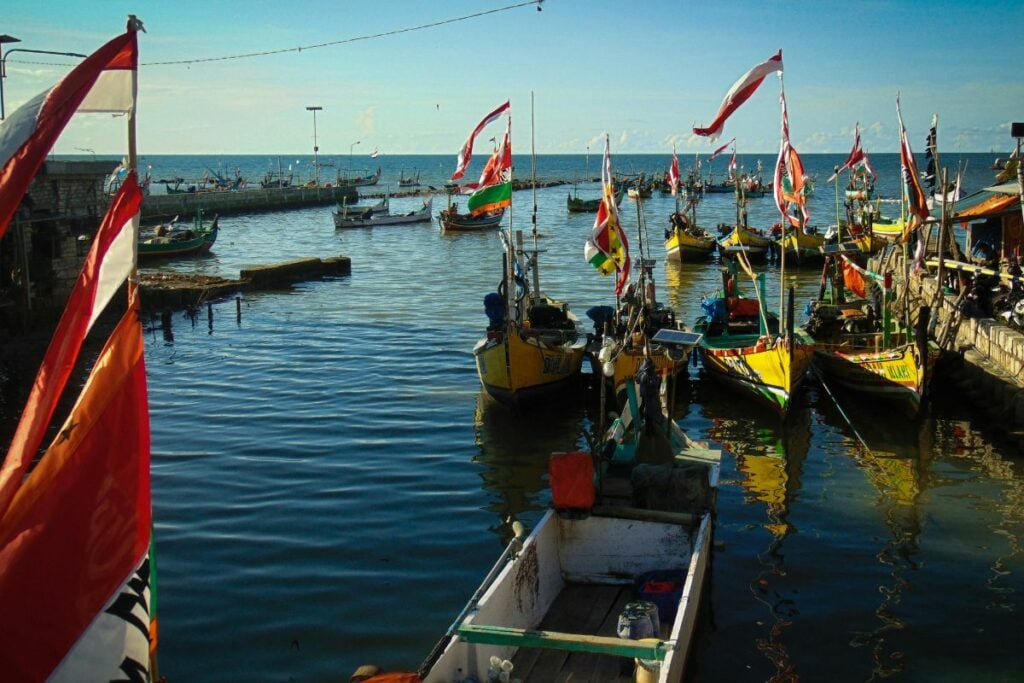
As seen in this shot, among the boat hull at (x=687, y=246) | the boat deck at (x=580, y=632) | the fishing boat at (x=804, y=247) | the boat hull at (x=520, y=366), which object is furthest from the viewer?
the boat hull at (x=687, y=246)

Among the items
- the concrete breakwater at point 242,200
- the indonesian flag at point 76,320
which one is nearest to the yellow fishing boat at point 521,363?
the indonesian flag at point 76,320

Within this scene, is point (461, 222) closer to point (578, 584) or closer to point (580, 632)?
point (578, 584)

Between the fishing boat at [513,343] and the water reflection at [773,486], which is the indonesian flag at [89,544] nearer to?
the water reflection at [773,486]

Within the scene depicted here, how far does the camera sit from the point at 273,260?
5062 centimetres

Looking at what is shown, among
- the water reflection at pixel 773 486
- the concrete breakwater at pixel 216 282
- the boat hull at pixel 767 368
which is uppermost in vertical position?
the concrete breakwater at pixel 216 282

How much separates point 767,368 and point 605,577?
9.94 metres

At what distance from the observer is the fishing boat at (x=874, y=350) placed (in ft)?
62.8

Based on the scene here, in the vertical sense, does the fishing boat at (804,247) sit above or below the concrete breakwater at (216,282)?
above

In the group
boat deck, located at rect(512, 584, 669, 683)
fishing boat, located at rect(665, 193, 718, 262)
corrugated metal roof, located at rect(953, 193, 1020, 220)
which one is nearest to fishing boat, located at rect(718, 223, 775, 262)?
fishing boat, located at rect(665, 193, 718, 262)

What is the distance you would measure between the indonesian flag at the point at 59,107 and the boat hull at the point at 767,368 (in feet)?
50.8

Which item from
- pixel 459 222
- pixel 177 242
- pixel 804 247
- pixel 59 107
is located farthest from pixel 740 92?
pixel 459 222

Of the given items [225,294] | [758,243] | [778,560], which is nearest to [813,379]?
[778,560]

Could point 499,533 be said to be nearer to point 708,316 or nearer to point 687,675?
point 687,675

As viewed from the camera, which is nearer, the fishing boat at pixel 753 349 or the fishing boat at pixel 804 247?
the fishing boat at pixel 753 349
